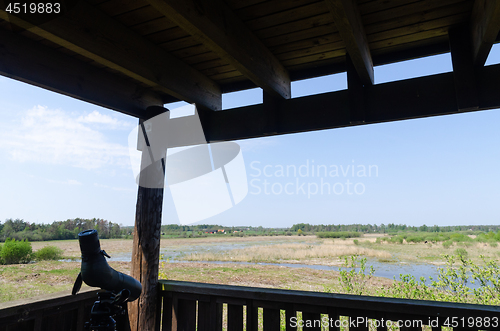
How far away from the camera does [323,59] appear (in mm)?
1619

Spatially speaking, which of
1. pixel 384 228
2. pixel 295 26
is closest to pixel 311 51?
pixel 295 26

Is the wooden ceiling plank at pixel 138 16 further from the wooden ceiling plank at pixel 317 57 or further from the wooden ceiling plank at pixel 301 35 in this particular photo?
the wooden ceiling plank at pixel 317 57

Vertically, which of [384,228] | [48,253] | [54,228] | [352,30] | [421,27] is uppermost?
[421,27]

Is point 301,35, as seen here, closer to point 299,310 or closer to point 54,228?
point 299,310

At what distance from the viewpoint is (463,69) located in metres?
1.30

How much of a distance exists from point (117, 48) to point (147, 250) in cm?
119

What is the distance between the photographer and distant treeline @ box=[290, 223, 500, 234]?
431 inches

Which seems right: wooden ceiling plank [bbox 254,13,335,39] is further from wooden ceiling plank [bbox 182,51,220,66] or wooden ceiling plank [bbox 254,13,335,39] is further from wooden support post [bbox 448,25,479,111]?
wooden support post [bbox 448,25,479,111]

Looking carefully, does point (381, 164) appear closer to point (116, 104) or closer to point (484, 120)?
point (484, 120)

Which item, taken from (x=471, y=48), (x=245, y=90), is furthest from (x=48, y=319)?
(x=471, y=48)

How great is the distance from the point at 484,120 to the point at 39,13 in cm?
2827

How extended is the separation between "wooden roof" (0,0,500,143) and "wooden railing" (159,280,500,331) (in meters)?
1.10

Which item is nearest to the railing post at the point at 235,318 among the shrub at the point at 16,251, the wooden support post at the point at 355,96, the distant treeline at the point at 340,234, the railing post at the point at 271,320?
the railing post at the point at 271,320

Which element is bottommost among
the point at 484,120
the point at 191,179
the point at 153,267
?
the point at 153,267
